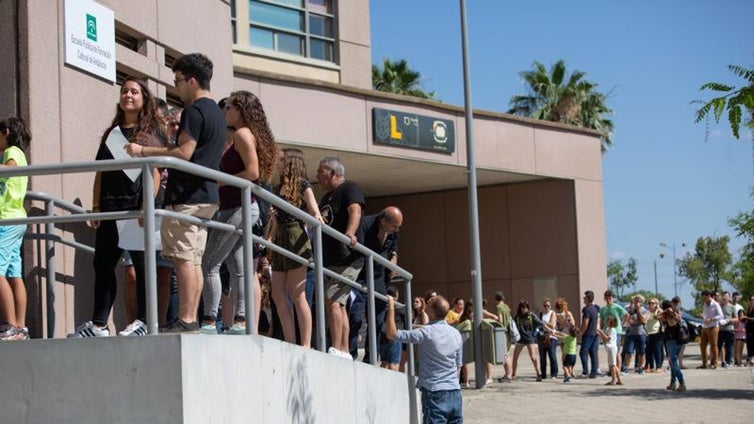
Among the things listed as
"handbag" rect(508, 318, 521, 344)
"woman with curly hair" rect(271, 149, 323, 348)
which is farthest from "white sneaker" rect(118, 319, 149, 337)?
"handbag" rect(508, 318, 521, 344)

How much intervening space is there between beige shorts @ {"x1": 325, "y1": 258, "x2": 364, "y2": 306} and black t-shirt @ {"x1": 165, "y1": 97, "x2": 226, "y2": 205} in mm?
2513

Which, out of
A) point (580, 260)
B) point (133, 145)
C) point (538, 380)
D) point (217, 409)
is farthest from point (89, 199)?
point (580, 260)

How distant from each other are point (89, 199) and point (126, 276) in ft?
5.21

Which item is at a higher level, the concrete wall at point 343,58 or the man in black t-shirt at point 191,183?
the concrete wall at point 343,58

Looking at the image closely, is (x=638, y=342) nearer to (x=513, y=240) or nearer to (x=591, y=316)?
(x=591, y=316)

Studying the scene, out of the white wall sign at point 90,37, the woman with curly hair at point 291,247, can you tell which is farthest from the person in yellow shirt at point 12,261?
the woman with curly hair at point 291,247

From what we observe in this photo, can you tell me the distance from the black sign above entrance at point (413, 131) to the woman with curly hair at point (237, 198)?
17.6m

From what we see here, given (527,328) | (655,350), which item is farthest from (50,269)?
(655,350)

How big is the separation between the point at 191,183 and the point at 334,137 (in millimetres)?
17655

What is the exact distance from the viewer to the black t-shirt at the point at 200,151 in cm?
714

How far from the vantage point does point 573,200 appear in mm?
31172

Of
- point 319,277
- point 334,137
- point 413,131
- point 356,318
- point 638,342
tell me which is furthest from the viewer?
point 413,131

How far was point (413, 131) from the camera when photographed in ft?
87.9

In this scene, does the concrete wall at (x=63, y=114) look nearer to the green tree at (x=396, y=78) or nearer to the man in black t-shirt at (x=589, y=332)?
the man in black t-shirt at (x=589, y=332)
